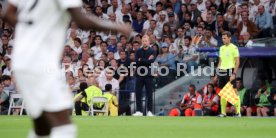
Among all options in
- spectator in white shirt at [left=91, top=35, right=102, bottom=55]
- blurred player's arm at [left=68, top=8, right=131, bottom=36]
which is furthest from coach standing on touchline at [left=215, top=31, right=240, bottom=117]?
blurred player's arm at [left=68, top=8, right=131, bottom=36]

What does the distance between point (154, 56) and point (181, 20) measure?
350 centimetres

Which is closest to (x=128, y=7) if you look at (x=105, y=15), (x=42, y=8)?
(x=105, y=15)

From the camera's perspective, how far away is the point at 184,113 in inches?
907

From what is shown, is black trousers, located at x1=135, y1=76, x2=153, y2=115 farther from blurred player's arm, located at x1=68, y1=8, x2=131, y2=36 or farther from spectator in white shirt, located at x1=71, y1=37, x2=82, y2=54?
blurred player's arm, located at x1=68, y1=8, x2=131, y2=36

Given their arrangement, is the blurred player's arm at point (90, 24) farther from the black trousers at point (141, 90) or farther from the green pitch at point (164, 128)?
the black trousers at point (141, 90)

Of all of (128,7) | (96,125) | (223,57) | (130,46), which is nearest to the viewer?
(96,125)

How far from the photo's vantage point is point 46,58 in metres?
6.75

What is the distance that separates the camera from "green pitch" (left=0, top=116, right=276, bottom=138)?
14523 millimetres

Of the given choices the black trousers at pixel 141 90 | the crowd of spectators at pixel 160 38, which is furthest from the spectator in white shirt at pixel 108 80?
the black trousers at pixel 141 90

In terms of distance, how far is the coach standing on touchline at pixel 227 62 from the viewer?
822 inches

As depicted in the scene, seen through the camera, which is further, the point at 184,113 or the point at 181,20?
the point at 181,20

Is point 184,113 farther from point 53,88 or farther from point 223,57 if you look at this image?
point 53,88

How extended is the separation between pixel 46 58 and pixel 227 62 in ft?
47.9

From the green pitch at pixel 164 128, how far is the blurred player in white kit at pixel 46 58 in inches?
289
